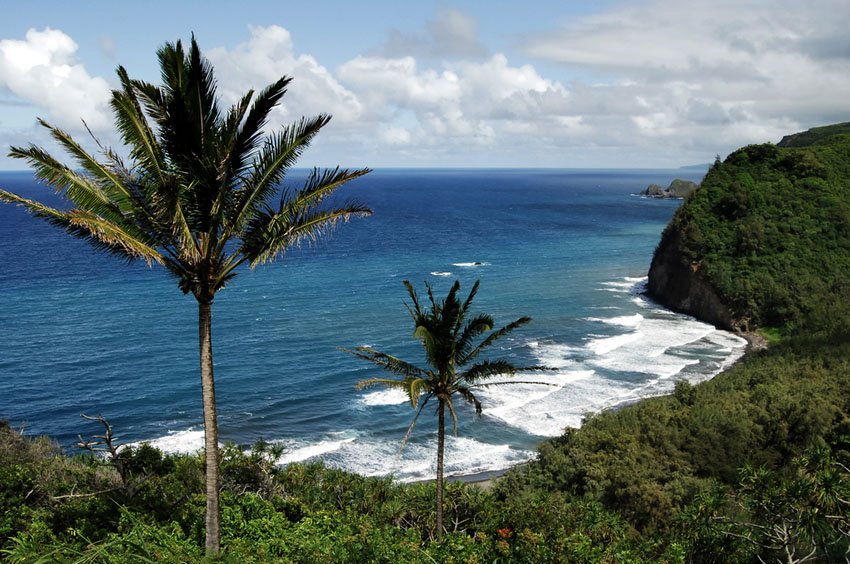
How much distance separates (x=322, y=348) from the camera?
4819cm

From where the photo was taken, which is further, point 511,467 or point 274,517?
point 511,467

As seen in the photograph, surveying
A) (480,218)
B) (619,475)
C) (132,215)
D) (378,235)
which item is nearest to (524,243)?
(378,235)

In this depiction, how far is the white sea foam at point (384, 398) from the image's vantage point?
40469 millimetres

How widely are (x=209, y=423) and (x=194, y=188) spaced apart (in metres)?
3.82

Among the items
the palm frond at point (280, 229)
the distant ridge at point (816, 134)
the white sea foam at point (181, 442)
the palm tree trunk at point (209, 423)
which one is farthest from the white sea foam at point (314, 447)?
the distant ridge at point (816, 134)

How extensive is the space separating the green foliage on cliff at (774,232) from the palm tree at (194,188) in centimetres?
5180

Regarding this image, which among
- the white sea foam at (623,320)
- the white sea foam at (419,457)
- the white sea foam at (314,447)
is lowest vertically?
the white sea foam at (419,457)

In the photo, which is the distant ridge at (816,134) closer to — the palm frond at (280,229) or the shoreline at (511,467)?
the shoreline at (511,467)

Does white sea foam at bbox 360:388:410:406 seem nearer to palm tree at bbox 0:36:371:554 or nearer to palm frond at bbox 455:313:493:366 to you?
palm frond at bbox 455:313:493:366

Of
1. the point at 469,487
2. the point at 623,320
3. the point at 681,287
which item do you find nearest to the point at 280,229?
the point at 469,487

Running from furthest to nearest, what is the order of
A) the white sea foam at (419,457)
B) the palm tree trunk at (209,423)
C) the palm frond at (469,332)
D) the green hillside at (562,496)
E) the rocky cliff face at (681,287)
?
the rocky cliff face at (681,287) < the white sea foam at (419,457) < the palm frond at (469,332) < the green hillside at (562,496) < the palm tree trunk at (209,423)

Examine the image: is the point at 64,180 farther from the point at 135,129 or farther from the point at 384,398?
the point at 384,398

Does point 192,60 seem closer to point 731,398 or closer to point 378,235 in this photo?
point 731,398

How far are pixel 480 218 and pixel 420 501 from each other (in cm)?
12623
